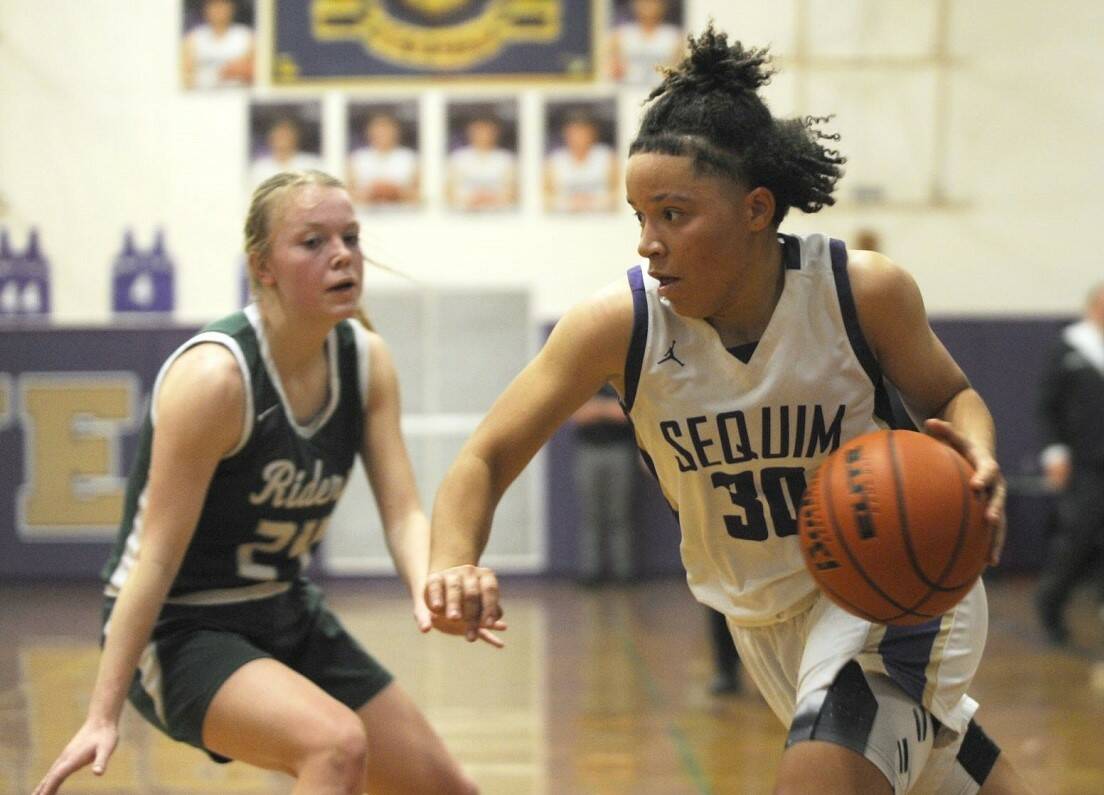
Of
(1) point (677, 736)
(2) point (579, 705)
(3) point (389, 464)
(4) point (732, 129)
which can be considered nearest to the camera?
(4) point (732, 129)

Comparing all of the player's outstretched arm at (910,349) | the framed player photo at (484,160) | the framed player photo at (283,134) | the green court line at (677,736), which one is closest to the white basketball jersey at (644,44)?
the framed player photo at (484,160)

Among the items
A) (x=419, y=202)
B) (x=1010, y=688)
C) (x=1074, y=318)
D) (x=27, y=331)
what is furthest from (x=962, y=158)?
(x=27, y=331)

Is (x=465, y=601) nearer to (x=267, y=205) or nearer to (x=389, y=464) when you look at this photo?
(x=389, y=464)

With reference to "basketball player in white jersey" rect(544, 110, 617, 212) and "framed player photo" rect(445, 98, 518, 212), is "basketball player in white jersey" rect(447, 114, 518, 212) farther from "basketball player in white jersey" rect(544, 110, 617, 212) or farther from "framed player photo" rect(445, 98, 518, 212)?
"basketball player in white jersey" rect(544, 110, 617, 212)

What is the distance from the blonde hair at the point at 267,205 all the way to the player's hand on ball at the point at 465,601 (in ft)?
3.00

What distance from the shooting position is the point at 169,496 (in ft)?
8.45

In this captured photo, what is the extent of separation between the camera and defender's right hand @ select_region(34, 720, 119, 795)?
2383mm

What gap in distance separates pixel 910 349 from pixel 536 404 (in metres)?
0.65

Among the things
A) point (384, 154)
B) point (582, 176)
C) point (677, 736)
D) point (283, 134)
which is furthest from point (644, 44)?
point (677, 736)

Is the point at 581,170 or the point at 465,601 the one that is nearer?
the point at 465,601

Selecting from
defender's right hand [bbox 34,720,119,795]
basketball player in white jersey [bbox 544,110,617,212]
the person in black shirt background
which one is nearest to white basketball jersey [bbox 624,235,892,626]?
defender's right hand [bbox 34,720,119,795]

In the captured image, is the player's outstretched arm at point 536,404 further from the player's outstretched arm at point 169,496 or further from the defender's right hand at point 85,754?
the defender's right hand at point 85,754

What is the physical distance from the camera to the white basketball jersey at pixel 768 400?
93.0 inches

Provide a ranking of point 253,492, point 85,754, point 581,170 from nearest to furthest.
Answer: point 85,754 < point 253,492 < point 581,170
